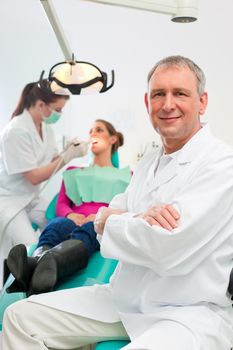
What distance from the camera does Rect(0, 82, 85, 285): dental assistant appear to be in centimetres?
287

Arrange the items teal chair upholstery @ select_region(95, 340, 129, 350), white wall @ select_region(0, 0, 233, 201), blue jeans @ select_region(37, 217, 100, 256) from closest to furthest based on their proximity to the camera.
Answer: teal chair upholstery @ select_region(95, 340, 129, 350) → blue jeans @ select_region(37, 217, 100, 256) → white wall @ select_region(0, 0, 233, 201)

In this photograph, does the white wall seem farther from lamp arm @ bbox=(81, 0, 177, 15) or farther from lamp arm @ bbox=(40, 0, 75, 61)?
lamp arm @ bbox=(81, 0, 177, 15)

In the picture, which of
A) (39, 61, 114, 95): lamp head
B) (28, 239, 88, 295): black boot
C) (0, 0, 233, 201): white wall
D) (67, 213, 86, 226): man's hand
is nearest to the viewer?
(28, 239, 88, 295): black boot

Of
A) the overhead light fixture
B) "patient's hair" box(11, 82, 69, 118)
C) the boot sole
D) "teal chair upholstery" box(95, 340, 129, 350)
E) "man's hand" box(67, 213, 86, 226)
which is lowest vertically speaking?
"teal chair upholstery" box(95, 340, 129, 350)

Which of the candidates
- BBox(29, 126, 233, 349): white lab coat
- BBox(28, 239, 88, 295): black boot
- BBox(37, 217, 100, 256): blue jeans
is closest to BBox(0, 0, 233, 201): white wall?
BBox(37, 217, 100, 256): blue jeans

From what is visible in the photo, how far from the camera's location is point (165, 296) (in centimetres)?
134

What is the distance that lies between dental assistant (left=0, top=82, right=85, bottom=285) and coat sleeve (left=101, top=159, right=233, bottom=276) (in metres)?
1.61

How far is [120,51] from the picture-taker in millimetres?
3809

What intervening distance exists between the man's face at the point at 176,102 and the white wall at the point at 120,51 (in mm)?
2169

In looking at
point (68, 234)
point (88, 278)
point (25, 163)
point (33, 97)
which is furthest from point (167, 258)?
point (33, 97)

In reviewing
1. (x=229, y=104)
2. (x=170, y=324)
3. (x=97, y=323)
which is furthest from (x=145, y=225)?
(x=229, y=104)

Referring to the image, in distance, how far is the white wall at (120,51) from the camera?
364 centimetres

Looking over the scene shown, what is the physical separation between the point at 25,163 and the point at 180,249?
178 cm

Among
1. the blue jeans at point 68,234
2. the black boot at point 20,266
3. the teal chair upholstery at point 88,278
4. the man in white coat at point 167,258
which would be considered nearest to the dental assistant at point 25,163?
the blue jeans at point 68,234
